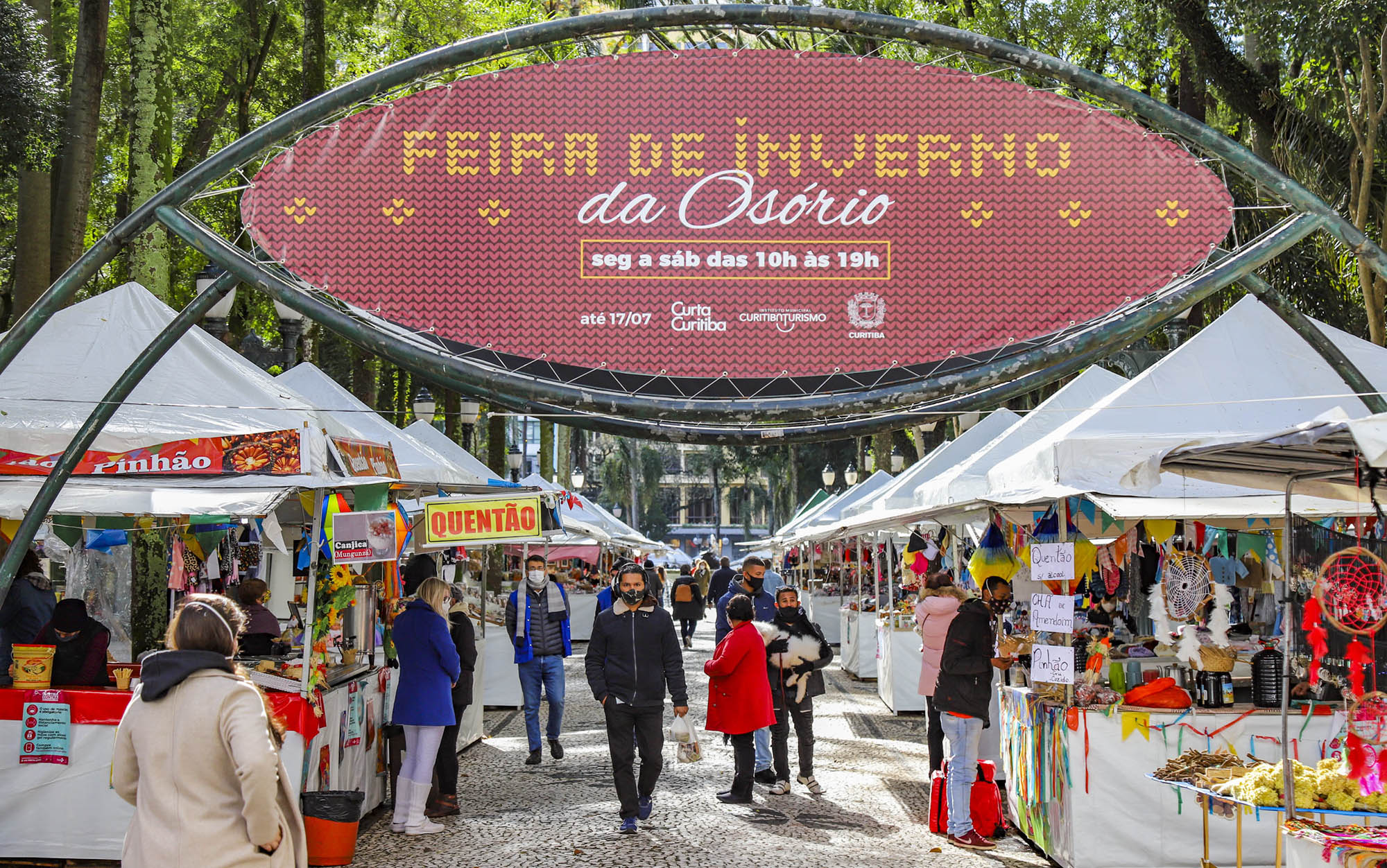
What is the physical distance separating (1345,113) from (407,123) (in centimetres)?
1116

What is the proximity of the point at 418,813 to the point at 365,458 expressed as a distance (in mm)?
2639

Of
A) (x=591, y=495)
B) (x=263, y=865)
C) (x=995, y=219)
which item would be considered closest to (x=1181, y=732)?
(x=995, y=219)

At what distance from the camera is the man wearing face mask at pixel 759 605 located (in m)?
10.7

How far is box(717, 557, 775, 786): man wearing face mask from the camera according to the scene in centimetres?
1069

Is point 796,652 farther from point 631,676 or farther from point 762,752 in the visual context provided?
point 631,676

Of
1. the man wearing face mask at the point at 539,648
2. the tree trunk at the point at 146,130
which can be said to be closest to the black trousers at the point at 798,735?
the man wearing face mask at the point at 539,648

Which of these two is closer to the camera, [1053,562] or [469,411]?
[1053,562]

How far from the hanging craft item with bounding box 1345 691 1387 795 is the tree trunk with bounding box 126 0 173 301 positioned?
Result: 32.3 feet

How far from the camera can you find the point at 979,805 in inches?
342

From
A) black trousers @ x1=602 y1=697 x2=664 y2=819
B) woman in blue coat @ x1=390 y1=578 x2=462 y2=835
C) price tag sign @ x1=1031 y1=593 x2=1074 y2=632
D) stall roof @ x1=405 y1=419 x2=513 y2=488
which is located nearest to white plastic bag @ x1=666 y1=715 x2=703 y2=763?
black trousers @ x1=602 y1=697 x2=664 y2=819

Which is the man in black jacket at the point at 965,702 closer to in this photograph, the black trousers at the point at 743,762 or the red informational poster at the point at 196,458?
the black trousers at the point at 743,762

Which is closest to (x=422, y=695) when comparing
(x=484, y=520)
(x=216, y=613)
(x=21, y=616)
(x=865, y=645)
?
(x=484, y=520)

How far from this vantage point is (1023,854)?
838 cm

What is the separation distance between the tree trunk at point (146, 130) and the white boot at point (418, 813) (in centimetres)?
516
